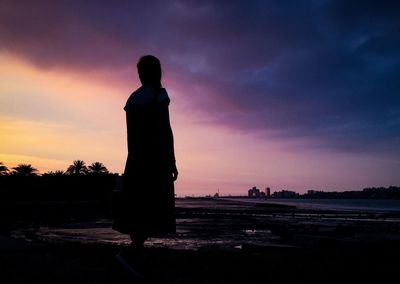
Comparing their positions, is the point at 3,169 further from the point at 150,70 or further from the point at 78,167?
the point at 150,70

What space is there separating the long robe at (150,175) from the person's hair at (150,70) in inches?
6.2

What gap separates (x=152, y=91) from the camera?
415cm

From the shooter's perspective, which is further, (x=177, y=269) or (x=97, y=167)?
(x=97, y=167)

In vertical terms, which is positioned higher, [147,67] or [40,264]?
[147,67]

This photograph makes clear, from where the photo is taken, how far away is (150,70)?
4.21 m

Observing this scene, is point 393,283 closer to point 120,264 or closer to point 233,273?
point 233,273

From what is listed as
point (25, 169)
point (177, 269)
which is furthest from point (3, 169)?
point (177, 269)

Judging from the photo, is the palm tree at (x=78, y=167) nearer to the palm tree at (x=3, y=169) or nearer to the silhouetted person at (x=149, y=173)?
the palm tree at (x=3, y=169)

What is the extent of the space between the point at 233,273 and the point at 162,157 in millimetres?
1511

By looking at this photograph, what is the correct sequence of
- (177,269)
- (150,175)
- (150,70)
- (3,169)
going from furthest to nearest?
(3,169) < (177,269) < (150,70) < (150,175)

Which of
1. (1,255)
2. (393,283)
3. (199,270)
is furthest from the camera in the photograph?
(1,255)

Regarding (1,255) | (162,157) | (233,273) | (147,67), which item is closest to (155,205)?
(162,157)

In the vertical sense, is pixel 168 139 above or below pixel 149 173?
above

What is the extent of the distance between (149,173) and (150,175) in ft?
0.08
